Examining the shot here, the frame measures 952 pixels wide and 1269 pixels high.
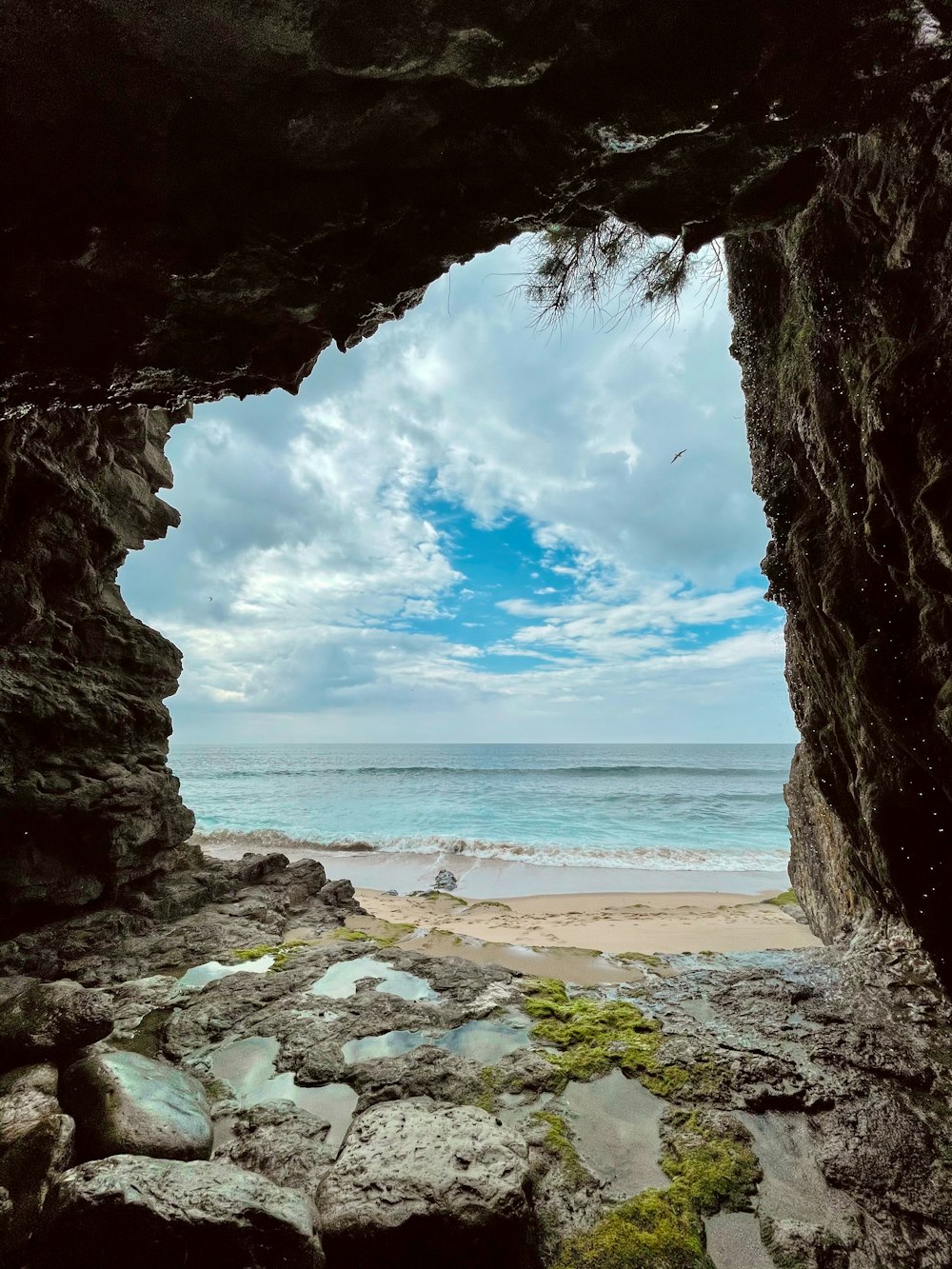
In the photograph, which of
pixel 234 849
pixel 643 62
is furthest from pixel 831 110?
pixel 234 849

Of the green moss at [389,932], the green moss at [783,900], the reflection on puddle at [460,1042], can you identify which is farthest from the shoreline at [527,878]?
the reflection on puddle at [460,1042]

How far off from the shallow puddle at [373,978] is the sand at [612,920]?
1824mm

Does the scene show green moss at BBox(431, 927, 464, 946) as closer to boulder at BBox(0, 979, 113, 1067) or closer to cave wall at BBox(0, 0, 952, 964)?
boulder at BBox(0, 979, 113, 1067)

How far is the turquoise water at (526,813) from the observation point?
54.2 feet

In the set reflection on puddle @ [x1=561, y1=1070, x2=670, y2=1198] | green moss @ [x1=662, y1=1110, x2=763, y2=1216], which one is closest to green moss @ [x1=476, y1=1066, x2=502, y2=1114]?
reflection on puddle @ [x1=561, y1=1070, x2=670, y2=1198]

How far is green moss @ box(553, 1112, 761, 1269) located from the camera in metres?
2.43

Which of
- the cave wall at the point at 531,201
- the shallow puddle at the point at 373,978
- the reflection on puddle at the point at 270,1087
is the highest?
the cave wall at the point at 531,201

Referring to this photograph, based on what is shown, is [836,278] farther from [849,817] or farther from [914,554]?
[849,817]

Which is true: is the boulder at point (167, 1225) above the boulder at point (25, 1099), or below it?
above

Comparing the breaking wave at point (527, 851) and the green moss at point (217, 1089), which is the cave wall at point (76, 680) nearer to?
the green moss at point (217, 1089)

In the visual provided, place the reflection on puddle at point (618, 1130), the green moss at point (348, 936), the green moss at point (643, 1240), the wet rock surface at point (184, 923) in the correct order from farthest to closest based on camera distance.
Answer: the green moss at point (348, 936) → the wet rock surface at point (184, 923) → the reflection on puddle at point (618, 1130) → the green moss at point (643, 1240)

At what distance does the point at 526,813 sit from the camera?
24.1 m

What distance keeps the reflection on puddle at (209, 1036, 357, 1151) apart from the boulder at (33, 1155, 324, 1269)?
1088mm

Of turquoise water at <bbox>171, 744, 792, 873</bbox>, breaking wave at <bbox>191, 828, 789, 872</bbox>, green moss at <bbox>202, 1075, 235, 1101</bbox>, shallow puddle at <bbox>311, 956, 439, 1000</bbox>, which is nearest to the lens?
green moss at <bbox>202, 1075, 235, 1101</bbox>
